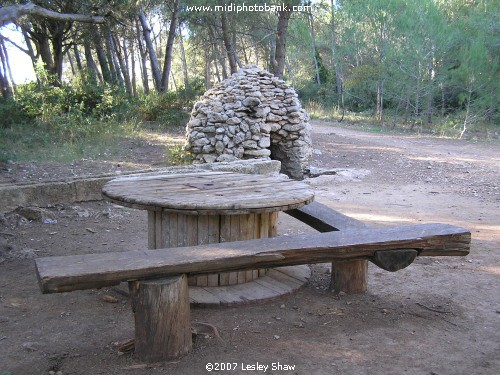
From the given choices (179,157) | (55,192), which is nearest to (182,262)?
(55,192)

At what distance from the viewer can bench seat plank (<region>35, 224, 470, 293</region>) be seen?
6.75 ft

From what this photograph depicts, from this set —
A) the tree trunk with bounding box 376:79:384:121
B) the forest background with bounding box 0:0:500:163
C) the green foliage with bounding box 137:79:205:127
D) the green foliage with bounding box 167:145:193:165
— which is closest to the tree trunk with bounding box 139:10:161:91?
the forest background with bounding box 0:0:500:163

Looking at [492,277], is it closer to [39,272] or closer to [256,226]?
[256,226]

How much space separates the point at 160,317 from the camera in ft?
7.38

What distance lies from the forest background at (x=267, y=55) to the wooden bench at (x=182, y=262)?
3690 mm

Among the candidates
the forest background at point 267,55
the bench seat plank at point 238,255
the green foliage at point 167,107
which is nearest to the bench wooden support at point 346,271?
the bench seat plank at point 238,255

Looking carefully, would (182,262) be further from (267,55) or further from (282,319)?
(267,55)

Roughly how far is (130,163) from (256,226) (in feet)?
15.5

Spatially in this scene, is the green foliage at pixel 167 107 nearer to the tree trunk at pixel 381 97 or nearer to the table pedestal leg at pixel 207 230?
the table pedestal leg at pixel 207 230

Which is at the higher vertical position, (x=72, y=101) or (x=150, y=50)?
(x=150, y=50)

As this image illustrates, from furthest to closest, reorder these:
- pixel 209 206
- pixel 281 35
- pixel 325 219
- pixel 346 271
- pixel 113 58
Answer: pixel 113 58 → pixel 281 35 → pixel 325 219 → pixel 346 271 → pixel 209 206

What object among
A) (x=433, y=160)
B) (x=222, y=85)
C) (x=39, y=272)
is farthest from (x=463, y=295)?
(x=433, y=160)

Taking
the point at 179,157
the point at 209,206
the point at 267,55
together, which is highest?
the point at 267,55

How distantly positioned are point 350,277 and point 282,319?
0.67 meters
